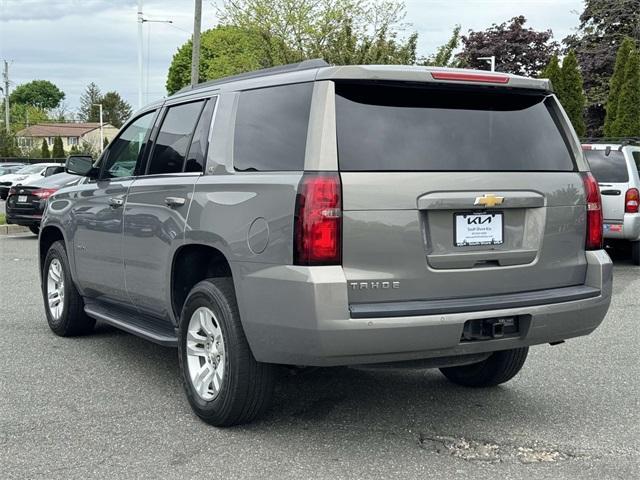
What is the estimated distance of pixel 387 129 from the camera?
12.8 ft

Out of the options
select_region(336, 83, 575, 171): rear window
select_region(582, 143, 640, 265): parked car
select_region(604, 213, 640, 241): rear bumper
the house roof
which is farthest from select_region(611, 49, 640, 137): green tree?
the house roof

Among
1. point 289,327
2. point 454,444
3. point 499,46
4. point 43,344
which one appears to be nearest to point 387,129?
point 289,327

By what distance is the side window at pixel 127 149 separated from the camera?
18.3 ft

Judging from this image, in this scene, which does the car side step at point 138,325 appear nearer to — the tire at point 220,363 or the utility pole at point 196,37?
the tire at point 220,363

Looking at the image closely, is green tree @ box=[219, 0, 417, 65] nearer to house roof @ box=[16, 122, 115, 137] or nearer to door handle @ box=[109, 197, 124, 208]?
door handle @ box=[109, 197, 124, 208]

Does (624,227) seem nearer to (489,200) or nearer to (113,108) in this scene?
(489,200)

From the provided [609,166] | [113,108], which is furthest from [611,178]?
[113,108]

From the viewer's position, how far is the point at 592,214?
443 cm

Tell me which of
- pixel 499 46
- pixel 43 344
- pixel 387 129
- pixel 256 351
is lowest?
pixel 43 344

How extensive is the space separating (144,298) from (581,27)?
39150 millimetres

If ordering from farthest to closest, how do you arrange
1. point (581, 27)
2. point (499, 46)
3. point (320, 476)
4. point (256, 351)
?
1. point (499, 46)
2. point (581, 27)
3. point (256, 351)
4. point (320, 476)

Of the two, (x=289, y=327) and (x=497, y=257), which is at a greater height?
(x=497, y=257)

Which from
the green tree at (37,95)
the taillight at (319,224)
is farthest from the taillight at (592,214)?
the green tree at (37,95)

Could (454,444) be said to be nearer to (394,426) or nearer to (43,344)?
(394,426)
